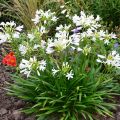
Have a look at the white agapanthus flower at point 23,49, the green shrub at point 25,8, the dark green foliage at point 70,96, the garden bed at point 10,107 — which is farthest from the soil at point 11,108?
the green shrub at point 25,8

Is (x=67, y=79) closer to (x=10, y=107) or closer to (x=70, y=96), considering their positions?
(x=70, y=96)

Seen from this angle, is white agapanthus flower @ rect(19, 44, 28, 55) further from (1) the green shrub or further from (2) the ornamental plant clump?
(1) the green shrub

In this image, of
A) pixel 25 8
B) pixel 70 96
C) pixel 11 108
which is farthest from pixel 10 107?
pixel 25 8

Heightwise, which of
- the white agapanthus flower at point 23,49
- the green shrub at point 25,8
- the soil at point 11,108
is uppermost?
the green shrub at point 25,8

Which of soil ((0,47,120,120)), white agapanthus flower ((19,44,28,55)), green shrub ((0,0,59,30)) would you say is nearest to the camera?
white agapanthus flower ((19,44,28,55))

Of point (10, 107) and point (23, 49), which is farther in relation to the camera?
point (10, 107)

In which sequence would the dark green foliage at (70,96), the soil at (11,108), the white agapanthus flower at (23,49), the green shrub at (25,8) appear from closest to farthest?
1. the white agapanthus flower at (23,49)
2. the dark green foliage at (70,96)
3. the soil at (11,108)
4. the green shrub at (25,8)

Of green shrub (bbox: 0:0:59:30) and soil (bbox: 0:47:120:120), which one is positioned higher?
green shrub (bbox: 0:0:59:30)

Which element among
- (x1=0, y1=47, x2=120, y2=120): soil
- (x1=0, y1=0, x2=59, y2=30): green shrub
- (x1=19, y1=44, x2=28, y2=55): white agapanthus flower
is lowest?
(x1=0, y1=47, x2=120, y2=120): soil

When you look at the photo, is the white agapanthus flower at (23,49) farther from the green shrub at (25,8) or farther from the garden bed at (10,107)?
the green shrub at (25,8)

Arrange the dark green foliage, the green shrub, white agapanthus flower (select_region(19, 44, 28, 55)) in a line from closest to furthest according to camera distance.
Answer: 1. white agapanthus flower (select_region(19, 44, 28, 55))
2. the dark green foliage
3. the green shrub

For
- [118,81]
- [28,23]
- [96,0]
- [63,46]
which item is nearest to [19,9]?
[28,23]

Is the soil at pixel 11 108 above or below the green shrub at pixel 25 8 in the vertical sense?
below

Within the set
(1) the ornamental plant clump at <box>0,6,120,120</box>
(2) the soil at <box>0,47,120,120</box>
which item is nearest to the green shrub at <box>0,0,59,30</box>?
(2) the soil at <box>0,47,120,120</box>
